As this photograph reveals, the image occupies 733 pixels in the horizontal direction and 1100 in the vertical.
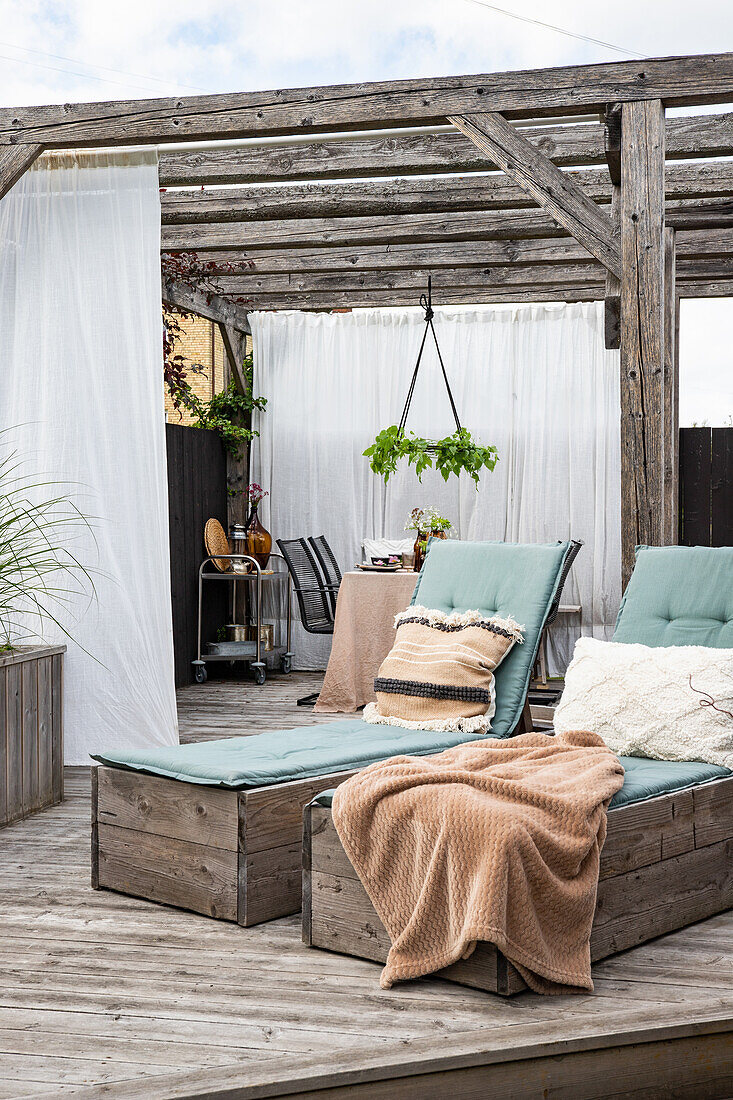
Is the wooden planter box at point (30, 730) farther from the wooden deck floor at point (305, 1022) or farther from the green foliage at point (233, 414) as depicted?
the green foliage at point (233, 414)

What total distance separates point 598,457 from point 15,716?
5.29m

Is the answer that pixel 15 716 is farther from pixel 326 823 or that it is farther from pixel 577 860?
pixel 577 860

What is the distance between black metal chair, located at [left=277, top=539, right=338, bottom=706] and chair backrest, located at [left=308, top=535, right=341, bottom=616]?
47 mm

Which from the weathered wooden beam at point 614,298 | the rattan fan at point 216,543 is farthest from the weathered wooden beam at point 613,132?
the rattan fan at point 216,543

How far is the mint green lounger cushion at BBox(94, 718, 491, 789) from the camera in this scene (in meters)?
3.02

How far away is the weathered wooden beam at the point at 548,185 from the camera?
4.20 metres

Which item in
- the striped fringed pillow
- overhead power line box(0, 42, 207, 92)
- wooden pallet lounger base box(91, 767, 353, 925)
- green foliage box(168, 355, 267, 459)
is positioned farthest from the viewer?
overhead power line box(0, 42, 207, 92)

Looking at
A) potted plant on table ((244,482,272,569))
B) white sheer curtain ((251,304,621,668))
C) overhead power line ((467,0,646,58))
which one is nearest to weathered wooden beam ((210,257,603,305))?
white sheer curtain ((251,304,621,668))

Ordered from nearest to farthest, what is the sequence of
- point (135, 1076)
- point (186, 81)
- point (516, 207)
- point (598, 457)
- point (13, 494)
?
1. point (135, 1076)
2. point (13, 494)
3. point (516, 207)
4. point (598, 457)
5. point (186, 81)

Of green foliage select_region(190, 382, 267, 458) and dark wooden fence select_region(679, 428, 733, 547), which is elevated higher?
green foliage select_region(190, 382, 267, 458)

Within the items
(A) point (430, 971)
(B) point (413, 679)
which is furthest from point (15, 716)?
(A) point (430, 971)

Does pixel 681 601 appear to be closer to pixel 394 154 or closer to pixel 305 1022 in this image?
pixel 305 1022

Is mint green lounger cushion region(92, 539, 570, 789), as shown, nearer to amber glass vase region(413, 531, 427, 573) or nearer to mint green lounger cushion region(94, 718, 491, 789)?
mint green lounger cushion region(94, 718, 491, 789)

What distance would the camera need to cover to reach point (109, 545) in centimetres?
488
